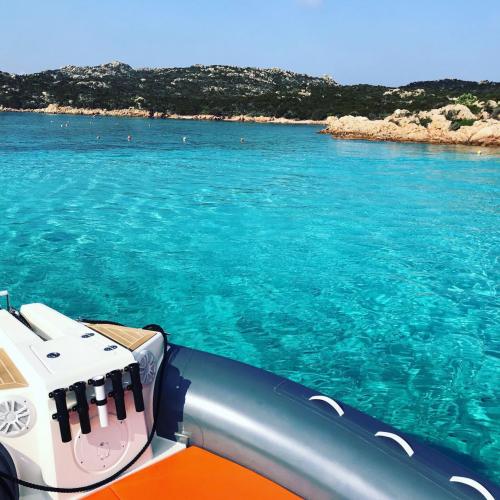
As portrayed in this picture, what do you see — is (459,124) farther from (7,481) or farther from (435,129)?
(7,481)

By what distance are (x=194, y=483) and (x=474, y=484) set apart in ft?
4.36

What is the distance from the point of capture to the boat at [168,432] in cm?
218

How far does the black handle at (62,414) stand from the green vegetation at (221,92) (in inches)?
1926

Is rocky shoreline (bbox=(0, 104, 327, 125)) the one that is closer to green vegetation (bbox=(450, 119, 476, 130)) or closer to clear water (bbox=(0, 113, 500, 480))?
green vegetation (bbox=(450, 119, 476, 130))

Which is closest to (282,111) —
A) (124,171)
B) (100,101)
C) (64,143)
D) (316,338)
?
(100,101)

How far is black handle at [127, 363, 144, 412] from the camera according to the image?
2.36m

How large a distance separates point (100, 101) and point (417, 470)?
3280 inches

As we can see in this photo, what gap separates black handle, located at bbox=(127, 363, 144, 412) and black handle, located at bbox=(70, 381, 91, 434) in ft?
0.77

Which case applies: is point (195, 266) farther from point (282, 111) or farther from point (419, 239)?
point (282, 111)

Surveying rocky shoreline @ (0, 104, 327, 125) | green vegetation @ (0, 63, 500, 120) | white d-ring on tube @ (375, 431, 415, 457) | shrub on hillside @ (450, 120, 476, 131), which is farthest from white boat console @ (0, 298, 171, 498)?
rocky shoreline @ (0, 104, 327, 125)

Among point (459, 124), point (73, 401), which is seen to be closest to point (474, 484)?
point (73, 401)

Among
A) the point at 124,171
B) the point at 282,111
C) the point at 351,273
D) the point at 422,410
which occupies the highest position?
the point at 282,111

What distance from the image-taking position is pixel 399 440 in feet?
8.06

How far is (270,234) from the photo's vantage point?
9.47 metres
